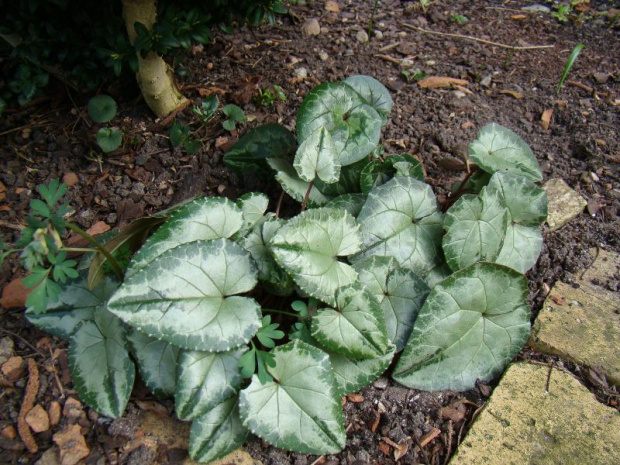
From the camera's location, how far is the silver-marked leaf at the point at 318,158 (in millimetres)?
1991

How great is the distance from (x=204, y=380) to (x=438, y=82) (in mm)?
2237

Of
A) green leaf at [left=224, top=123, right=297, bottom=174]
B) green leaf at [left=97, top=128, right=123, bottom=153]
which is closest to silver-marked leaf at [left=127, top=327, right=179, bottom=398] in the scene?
green leaf at [left=224, top=123, right=297, bottom=174]

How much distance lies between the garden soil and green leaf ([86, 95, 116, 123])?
0.41 feet

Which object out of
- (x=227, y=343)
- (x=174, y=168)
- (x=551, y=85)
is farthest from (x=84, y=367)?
(x=551, y=85)

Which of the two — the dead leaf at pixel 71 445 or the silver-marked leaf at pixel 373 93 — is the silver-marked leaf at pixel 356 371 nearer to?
the dead leaf at pixel 71 445

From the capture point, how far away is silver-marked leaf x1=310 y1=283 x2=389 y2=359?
5.77ft

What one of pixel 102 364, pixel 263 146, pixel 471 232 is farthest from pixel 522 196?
pixel 102 364

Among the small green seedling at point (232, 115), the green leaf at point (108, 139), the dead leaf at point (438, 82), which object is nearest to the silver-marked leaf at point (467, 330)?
the small green seedling at point (232, 115)

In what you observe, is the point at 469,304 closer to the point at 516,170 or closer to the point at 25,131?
the point at 516,170

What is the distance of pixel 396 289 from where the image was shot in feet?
6.44

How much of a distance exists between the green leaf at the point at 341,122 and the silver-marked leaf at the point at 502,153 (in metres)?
0.46

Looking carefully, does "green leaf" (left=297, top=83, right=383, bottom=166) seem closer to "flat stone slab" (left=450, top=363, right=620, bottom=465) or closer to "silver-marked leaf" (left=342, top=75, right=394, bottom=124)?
"silver-marked leaf" (left=342, top=75, right=394, bottom=124)

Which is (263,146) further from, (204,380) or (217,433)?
(217,433)

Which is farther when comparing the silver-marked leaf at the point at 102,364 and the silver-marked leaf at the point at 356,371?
the silver-marked leaf at the point at 356,371
